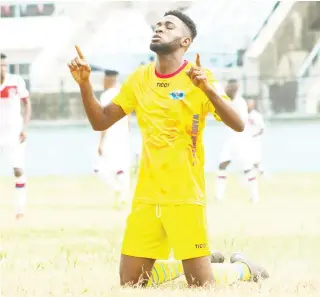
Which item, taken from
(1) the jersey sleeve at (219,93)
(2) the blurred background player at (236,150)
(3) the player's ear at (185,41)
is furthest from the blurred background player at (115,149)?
(1) the jersey sleeve at (219,93)

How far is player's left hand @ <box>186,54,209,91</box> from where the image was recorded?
4.02 m

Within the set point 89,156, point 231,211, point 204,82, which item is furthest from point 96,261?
point 89,156

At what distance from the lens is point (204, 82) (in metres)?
4.03

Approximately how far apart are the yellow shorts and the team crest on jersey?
512 mm

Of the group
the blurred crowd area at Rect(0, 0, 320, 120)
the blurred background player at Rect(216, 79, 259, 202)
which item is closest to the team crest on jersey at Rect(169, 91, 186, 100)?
the blurred background player at Rect(216, 79, 259, 202)

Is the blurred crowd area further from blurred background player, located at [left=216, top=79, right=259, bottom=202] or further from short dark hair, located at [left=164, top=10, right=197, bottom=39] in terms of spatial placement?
short dark hair, located at [left=164, top=10, right=197, bottom=39]

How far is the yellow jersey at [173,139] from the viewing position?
14.3ft

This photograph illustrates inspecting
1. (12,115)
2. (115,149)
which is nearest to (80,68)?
(12,115)

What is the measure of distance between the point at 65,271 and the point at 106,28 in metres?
8.25

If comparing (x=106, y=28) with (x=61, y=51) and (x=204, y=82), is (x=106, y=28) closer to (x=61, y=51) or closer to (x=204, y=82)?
(x=61, y=51)

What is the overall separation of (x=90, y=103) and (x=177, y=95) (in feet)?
1.35

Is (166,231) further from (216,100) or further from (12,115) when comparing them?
A: (12,115)

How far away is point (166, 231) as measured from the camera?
4.42 meters

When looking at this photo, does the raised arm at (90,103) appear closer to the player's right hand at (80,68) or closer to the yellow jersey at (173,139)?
the player's right hand at (80,68)
